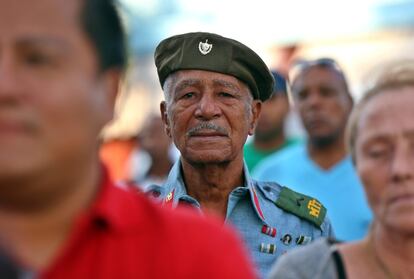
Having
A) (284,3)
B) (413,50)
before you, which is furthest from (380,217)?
(284,3)

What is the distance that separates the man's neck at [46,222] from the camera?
242 cm

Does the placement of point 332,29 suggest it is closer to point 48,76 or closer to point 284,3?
point 284,3

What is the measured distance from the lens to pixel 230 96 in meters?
4.82

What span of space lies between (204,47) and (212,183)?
580 millimetres

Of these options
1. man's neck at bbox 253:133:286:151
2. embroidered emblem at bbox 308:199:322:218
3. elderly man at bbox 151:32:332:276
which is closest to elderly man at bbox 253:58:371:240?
man's neck at bbox 253:133:286:151

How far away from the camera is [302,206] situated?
15.8 ft

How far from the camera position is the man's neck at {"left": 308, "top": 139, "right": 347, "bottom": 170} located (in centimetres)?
728

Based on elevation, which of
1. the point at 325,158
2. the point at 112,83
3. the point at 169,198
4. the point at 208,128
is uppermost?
the point at 325,158

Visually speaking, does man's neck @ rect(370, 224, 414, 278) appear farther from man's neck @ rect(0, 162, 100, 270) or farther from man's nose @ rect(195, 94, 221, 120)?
man's nose @ rect(195, 94, 221, 120)

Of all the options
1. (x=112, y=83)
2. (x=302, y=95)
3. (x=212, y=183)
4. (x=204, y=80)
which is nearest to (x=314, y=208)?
(x=212, y=183)

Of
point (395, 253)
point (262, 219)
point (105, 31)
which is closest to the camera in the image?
point (105, 31)

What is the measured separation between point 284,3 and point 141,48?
2.81 meters

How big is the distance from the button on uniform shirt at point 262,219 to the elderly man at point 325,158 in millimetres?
1595

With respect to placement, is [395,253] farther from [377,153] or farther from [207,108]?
[207,108]
